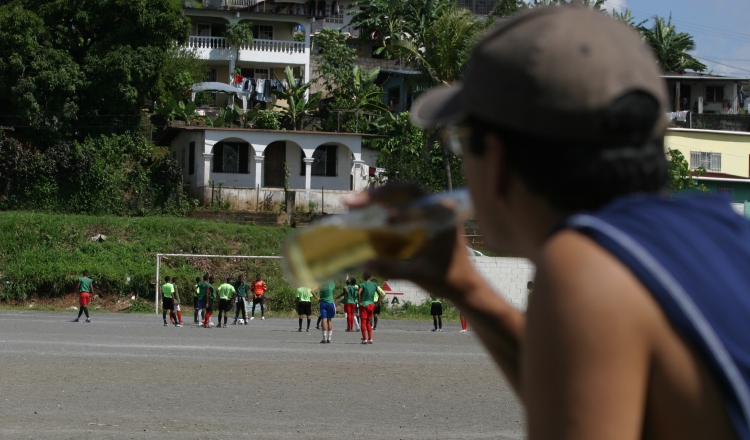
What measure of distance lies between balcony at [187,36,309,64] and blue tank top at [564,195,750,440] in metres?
60.2

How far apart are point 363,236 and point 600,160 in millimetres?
490

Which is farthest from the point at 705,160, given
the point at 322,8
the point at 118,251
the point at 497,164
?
the point at 497,164

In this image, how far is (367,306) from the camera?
22328 millimetres

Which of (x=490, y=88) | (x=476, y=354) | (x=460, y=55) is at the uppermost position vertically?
(x=460, y=55)

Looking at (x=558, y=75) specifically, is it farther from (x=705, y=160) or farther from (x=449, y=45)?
(x=705, y=160)

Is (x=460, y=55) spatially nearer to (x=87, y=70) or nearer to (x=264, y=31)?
(x=87, y=70)

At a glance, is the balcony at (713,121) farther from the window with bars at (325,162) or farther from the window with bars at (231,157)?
the window with bars at (231,157)

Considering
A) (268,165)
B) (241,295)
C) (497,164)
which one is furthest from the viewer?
(268,165)

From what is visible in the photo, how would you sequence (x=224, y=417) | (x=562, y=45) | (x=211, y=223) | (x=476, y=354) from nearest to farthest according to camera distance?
1. (x=562, y=45)
2. (x=224, y=417)
3. (x=476, y=354)
4. (x=211, y=223)

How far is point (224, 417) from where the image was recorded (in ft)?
33.3

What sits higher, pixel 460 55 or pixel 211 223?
pixel 460 55

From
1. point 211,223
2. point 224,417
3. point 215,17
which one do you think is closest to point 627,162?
point 224,417

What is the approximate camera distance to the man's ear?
1534 millimetres

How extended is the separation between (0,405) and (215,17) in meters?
53.5
